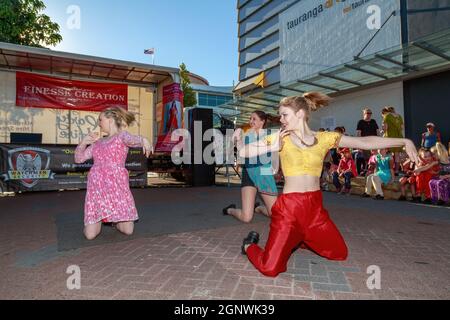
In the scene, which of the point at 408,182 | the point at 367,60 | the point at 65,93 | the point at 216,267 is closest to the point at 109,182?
the point at 216,267

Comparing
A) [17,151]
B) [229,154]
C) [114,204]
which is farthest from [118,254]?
[229,154]

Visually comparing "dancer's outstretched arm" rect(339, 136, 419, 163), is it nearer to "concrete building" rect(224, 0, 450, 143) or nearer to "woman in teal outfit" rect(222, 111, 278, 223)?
"woman in teal outfit" rect(222, 111, 278, 223)

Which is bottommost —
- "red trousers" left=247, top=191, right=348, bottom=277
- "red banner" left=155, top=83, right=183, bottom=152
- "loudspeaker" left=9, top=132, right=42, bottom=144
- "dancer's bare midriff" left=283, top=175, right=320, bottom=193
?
"red trousers" left=247, top=191, right=348, bottom=277

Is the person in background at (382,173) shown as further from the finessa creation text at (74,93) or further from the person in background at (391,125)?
the finessa creation text at (74,93)

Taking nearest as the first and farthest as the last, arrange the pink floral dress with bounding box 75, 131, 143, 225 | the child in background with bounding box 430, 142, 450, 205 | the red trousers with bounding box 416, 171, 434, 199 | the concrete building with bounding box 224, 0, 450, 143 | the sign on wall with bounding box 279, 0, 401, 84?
1. the pink floral dress with bounding box 75, 131, 143, 225
2. the child in background with bounding box 430, 142, 450, 205
3. the red trousers with bounding box 416, 171, 434, 199
4. the concrete building with bounding box 224, 0, 450, 143
5. the sign on wall with bounding box 279, 0, 401, 84

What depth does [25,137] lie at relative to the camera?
33.9ft

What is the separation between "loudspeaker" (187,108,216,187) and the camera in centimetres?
1176

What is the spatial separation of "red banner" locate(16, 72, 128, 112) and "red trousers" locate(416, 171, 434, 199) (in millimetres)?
10256

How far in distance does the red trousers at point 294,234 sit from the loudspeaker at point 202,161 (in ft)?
29.8

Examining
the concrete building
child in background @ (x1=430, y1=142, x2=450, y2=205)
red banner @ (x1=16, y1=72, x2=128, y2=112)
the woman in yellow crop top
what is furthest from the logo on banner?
child in background @ (x1=430, y1=142, x2=450, y2=205)

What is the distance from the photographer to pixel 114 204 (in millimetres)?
3961

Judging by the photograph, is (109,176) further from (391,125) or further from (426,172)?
(391,125)

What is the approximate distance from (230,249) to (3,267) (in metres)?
2.28
